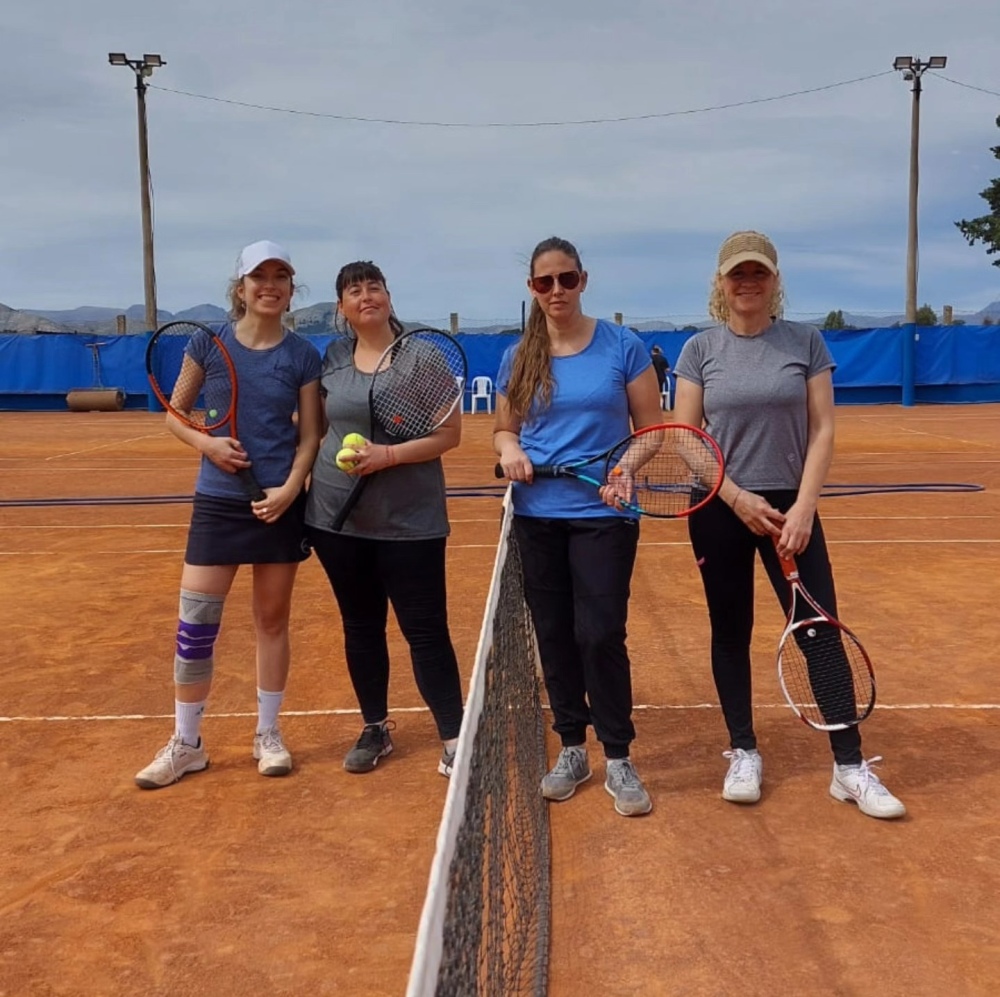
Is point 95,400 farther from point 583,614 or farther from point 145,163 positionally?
point 583,614

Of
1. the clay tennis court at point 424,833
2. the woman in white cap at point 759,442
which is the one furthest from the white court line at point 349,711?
the woman in white cap at point 759,442

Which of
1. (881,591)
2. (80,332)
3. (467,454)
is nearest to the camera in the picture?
(881,591)

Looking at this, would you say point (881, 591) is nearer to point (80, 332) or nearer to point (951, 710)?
point (951, 710)

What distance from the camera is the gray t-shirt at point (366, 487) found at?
3477 millimetres

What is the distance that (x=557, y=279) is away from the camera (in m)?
3.33

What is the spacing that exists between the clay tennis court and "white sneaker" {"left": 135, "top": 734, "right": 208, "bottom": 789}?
72 millimetres

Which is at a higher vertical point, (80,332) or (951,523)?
(80,332)

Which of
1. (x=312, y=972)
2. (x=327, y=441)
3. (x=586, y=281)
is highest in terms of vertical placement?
(x=586, y=281)

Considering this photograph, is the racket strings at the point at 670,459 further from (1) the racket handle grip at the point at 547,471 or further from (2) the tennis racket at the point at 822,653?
(2) the tennis racket at the point at 822,653

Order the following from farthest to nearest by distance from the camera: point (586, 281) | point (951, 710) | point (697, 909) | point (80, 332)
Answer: point (80, 332), point (951, 710), point (586, 281), point (697, 909)

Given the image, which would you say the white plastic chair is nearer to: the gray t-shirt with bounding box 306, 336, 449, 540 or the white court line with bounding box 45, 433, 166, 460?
the white court line with bounding box 45, 433, 166, 460

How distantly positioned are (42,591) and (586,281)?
459cm

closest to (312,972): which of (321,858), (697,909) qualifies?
(321,858)

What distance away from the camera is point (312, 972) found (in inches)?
102
